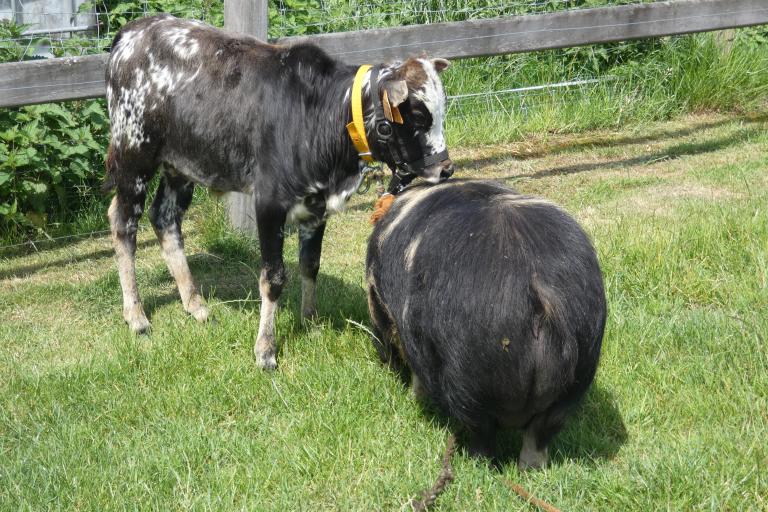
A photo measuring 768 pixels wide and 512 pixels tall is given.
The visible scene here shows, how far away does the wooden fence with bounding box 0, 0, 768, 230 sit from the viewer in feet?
20.4

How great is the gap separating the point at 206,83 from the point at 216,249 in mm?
1950

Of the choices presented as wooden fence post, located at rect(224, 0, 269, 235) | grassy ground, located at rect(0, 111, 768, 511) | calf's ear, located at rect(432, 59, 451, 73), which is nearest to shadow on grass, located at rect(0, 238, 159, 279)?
grassy ground, located at rect(0, 111, 768, 511)

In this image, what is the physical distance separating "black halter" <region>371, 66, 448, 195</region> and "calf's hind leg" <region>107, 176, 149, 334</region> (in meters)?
1.77

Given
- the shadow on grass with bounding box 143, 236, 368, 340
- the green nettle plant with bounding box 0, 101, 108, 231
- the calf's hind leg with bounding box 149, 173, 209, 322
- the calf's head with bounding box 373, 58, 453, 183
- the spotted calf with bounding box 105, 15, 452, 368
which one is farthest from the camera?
the green nettle plant with bounding box 0, 101, 108, 231

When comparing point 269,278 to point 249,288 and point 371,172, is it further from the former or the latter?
point 249,288

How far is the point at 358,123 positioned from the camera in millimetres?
4762

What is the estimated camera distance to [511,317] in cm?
337

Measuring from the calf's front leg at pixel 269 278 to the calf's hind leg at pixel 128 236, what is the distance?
0.98m

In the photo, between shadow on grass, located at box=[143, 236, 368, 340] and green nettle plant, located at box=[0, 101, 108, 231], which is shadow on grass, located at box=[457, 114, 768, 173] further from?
green nettle plant, located at box=[0, 101, 108, 231]

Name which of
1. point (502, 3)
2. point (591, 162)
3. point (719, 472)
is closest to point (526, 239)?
point (719, 472)

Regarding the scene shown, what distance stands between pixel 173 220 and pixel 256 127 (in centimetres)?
125

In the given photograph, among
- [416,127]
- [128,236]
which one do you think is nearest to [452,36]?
[416,127]

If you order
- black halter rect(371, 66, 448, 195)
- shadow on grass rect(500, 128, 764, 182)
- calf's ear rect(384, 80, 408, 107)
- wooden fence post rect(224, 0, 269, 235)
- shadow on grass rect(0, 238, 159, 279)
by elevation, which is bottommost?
shadow on grass rect(0, 238, 159, 279)

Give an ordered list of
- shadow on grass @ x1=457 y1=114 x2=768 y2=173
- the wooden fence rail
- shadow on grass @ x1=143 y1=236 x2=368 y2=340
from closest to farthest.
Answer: shadow on grass @ x1=143 y1=236 x2=368 y2=340, the wooden fence rail, shadow on grass @ x1=457 y1=114 x2=768 y2=173
